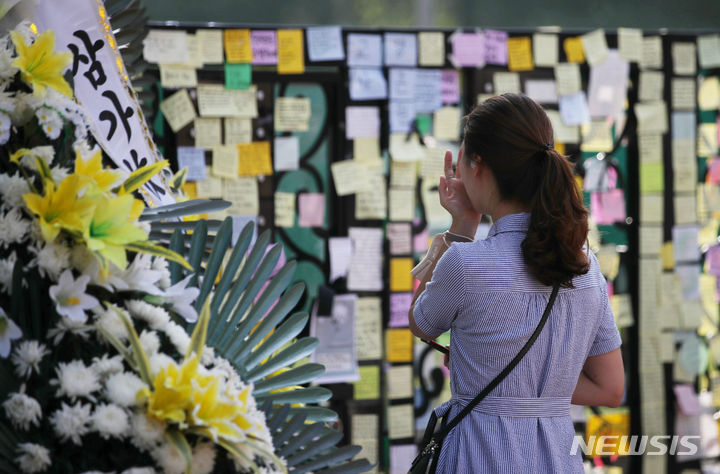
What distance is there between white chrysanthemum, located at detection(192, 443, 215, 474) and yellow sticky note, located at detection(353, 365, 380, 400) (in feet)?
8.54

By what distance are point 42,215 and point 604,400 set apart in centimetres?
128

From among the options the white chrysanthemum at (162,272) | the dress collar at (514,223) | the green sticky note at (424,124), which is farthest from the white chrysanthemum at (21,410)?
the green sticky note at (424,124)


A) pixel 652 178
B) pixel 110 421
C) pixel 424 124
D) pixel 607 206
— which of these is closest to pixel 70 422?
pixel 110 421

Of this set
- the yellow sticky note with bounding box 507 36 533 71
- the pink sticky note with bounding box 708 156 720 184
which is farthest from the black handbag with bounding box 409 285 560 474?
the pink sticky note with bounding box 708 156 720 184

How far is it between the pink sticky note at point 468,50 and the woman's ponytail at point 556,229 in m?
2.01

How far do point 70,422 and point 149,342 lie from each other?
0.12 m

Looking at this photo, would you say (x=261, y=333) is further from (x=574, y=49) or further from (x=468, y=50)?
(x=574, y=49)

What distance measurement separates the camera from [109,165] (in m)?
1.07

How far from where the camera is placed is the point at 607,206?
12.1ft

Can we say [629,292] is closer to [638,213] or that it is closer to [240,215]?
[638,213]

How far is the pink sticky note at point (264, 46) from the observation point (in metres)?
3.27

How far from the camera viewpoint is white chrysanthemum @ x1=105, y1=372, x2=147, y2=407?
2.66 ft

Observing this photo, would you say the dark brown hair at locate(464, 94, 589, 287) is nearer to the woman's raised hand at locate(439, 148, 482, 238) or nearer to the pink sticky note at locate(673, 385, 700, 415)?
the woman's raised hand at locate(439, 148, 482, 238)

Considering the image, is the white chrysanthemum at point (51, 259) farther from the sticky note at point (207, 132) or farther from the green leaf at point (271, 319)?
the sticky note at point (207, 132)
